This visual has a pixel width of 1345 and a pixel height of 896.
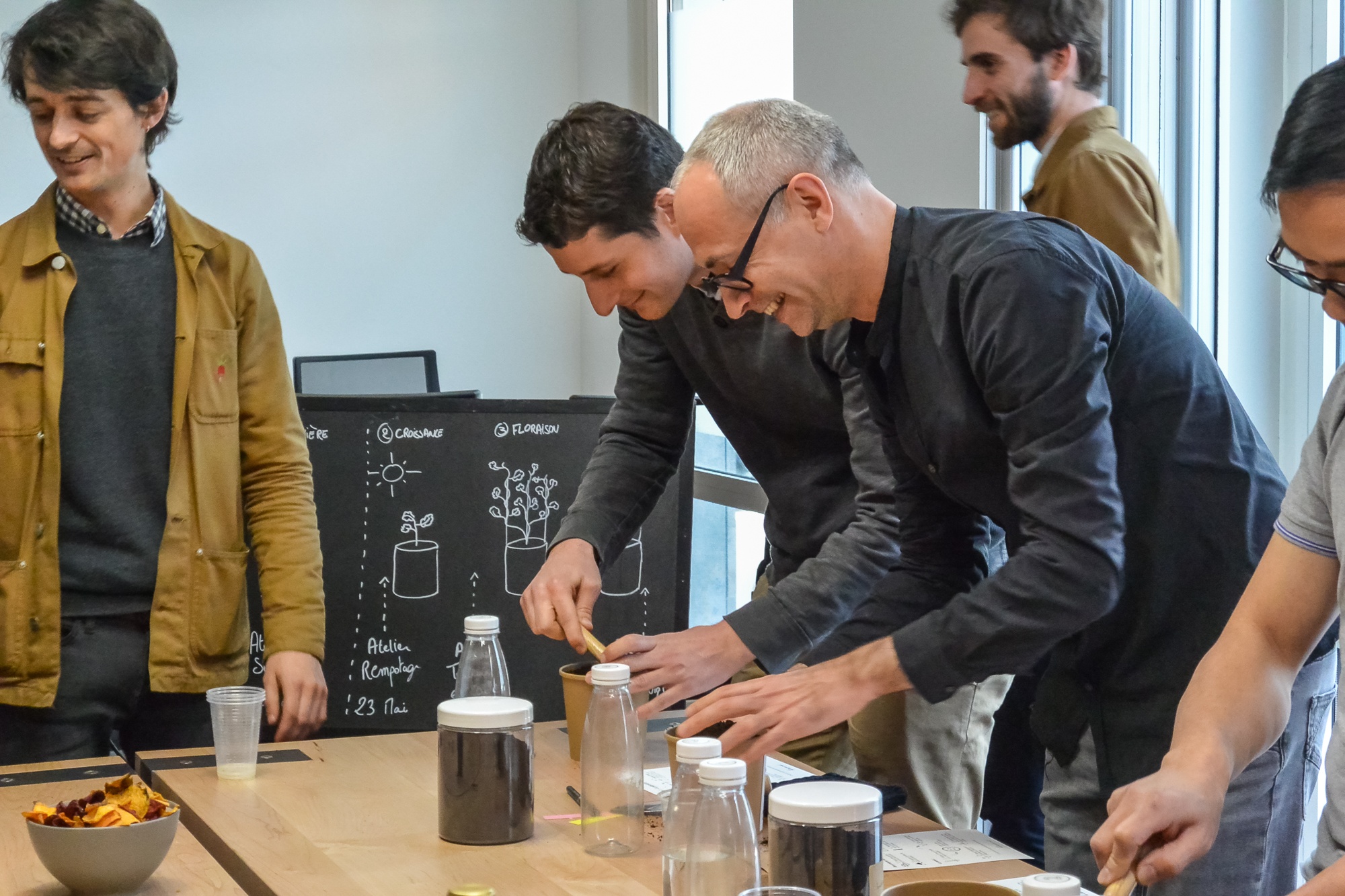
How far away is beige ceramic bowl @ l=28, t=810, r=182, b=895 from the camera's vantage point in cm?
129

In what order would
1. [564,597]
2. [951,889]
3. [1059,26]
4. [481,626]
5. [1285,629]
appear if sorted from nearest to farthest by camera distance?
[951,889]
[1285,629]
[481,626]
[564,597]
[1059,26]

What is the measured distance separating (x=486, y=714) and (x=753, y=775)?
30 cm

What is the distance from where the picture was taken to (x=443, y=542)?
10.1 ft

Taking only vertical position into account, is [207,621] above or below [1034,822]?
above

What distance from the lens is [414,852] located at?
147 centimetres

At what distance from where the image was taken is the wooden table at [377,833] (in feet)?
4.53

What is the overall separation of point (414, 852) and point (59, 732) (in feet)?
2.75

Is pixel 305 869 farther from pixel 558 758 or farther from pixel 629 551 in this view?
pixel 629 551

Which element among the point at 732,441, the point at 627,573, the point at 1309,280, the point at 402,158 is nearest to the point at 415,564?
the point at 627,573

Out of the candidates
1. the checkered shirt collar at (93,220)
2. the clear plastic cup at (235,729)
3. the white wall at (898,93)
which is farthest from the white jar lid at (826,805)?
the white wall at (898,93)

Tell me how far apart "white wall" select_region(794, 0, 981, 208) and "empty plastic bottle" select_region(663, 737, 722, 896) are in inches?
78.8

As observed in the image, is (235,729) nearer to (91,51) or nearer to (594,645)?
(594,645)

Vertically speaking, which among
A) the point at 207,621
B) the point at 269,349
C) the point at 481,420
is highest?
the point at 269,349

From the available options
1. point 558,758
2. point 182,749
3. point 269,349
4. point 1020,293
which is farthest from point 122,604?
point 1020,293
